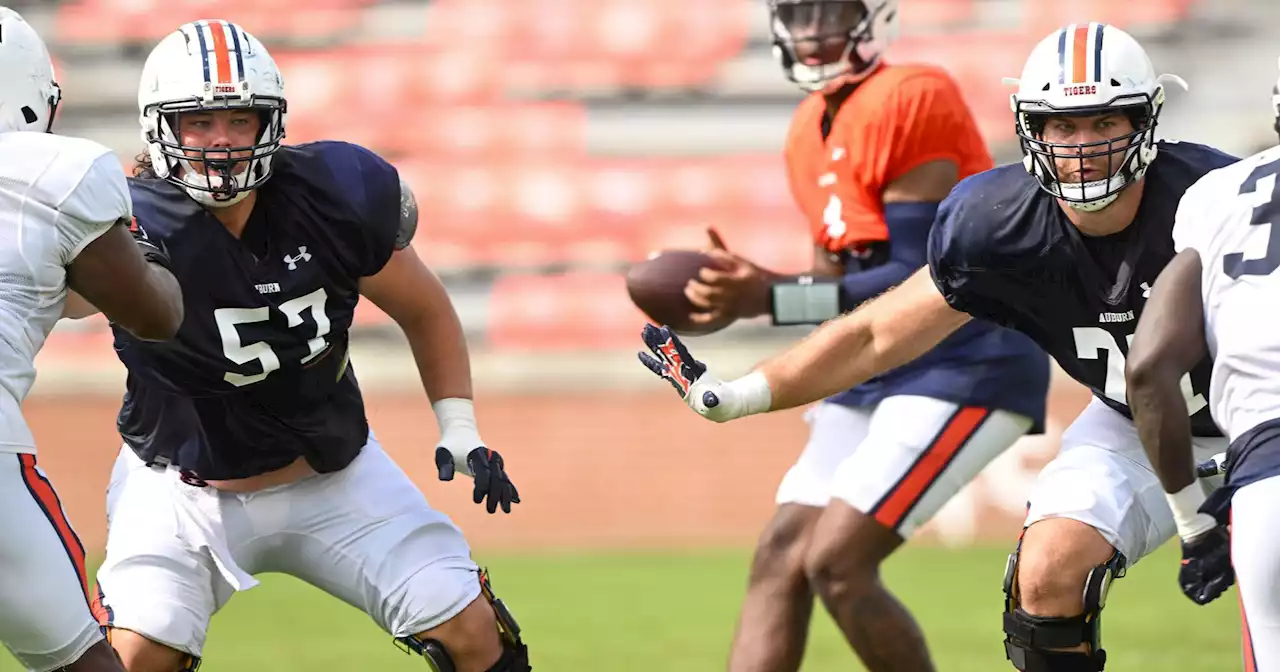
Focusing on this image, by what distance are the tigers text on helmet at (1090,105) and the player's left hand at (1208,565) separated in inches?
26.3

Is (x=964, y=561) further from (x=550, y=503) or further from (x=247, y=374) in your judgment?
(x=247, y=374)

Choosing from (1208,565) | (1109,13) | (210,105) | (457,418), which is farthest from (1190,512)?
(1109,13)

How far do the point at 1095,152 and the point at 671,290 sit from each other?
143cm

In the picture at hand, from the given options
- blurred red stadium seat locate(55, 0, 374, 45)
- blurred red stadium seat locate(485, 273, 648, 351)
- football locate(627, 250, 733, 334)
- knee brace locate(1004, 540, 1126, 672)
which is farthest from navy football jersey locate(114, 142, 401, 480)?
blurred red stadium seat locate(55, 0, 374, 45)

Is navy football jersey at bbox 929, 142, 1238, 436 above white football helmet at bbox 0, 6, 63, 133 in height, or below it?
below

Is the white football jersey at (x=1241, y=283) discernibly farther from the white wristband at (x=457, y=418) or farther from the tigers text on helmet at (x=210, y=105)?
the tigers text on helmet at (x=210, y=105)

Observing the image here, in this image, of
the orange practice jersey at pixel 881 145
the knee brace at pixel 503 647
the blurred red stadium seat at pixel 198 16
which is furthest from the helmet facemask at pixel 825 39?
the blurred red stadium seat at pixel 198 16

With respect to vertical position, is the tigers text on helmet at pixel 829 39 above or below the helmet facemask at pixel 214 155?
below

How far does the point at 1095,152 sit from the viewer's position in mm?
3213

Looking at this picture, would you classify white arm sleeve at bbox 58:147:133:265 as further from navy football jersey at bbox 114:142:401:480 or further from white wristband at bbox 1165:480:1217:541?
white wristband at bbox 1165:480:1217:541

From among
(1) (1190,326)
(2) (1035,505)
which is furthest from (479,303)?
(1) (1190,326)

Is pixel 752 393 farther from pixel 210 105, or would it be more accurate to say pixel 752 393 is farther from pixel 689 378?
pixel 210 105

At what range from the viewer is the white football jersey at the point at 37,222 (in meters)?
2.85

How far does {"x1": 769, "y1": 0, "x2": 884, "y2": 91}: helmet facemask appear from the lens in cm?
461
